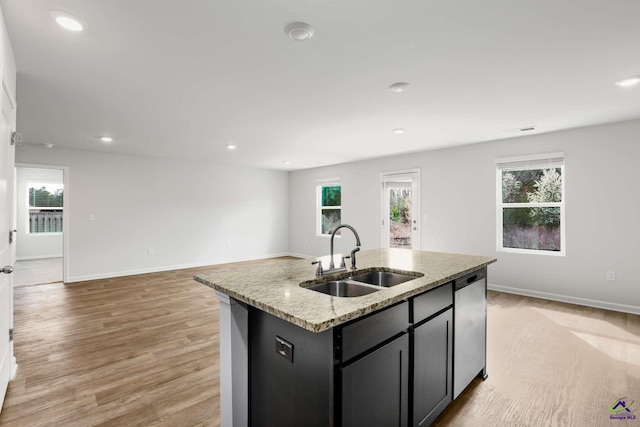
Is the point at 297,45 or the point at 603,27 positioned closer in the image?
the point at 603,27

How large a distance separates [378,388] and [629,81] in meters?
3.22

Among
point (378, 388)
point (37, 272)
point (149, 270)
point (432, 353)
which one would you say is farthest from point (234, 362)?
point (37, 272)

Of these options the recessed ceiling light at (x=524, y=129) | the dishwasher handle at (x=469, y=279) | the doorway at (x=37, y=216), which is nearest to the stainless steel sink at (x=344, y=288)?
the dishwasher handle at (x=469, y=279)

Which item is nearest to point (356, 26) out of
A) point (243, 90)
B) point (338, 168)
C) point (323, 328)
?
point (243, 90)

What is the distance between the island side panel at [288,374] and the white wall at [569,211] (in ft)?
14.4

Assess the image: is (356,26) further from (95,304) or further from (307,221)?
(307,221)

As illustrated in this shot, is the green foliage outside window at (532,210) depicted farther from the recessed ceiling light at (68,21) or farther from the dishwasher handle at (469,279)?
the recessed ceiling light at (68,21)

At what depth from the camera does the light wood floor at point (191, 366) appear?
1.99 meters

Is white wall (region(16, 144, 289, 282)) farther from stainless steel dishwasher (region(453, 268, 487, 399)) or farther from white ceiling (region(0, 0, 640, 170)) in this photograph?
stainless steel dishwasher (region(453, 268, 487, 399))

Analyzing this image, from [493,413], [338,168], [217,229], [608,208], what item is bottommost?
[493,413]

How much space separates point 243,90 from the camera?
2.86 metres

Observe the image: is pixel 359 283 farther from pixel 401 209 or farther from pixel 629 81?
pixel 401 209

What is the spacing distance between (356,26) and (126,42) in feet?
4.80

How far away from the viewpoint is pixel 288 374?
1.39m
